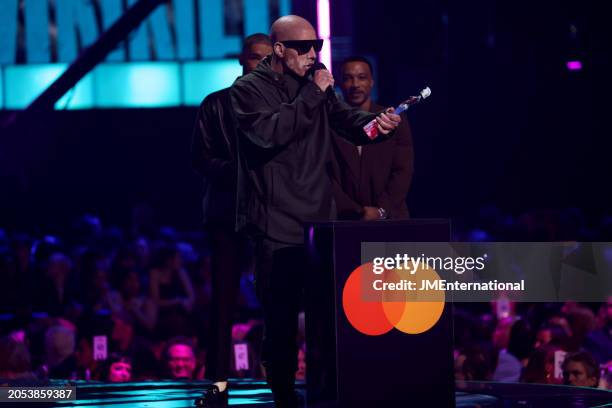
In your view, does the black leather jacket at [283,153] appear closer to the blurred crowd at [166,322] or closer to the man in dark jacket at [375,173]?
the man in dark jacket at [375,173]

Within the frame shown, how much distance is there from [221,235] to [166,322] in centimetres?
376

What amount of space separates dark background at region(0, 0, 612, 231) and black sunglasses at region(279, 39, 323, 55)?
31.5 ft

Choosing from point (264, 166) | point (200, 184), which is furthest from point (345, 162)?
point (200, 184)

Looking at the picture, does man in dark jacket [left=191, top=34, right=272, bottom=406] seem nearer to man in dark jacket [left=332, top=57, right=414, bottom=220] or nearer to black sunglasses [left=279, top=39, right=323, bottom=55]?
black sunglasses [left=279, top=39, right=323, bottom=55]

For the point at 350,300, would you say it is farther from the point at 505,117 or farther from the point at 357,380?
the point at 505,117

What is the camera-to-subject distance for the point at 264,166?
4406mm

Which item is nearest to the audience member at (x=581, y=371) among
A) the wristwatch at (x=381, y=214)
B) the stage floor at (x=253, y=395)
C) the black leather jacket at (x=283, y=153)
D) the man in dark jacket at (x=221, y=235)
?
the stage floor at (x=253, y=395)

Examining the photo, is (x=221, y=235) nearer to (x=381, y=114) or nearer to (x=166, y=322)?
(x=381, y=114)

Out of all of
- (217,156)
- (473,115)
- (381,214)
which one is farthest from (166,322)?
(473,115)

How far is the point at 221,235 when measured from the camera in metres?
4.80

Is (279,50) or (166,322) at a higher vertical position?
(279,50)

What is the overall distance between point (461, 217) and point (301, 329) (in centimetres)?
744

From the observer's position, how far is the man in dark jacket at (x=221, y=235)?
4797 millimetres

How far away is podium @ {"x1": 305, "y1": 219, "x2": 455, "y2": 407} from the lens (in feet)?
13.8
